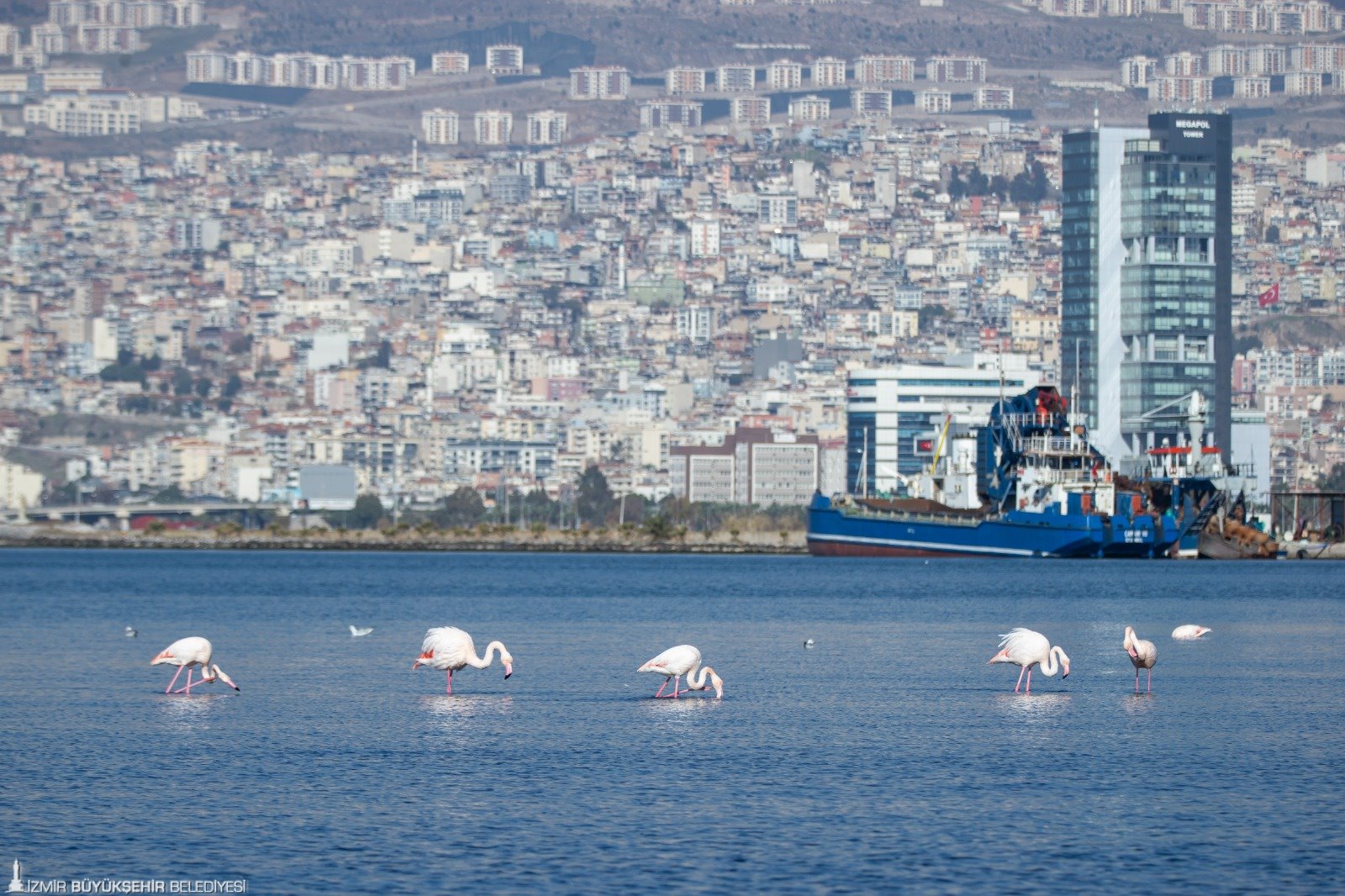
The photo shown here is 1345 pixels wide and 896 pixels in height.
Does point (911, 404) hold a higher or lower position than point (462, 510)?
higher

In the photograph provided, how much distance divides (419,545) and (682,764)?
4390 inches

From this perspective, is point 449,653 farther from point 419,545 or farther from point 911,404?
point 911,404

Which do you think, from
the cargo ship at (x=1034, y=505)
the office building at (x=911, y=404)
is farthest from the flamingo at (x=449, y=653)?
the office building at (x=911, y=404)

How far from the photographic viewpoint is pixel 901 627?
165 ft

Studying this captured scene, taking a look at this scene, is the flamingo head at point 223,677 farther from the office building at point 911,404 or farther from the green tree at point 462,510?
the green tree at point 462,510

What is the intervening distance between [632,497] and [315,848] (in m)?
178

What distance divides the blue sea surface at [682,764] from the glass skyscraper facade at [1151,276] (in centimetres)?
10704

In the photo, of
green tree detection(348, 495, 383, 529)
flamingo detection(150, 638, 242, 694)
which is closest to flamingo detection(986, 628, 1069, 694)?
flamingo detection(150, 638, 242, 694)

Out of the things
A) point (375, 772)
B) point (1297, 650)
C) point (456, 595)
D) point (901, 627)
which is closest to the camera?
point (375, 772)

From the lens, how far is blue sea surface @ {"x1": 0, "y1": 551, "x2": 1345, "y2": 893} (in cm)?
1923

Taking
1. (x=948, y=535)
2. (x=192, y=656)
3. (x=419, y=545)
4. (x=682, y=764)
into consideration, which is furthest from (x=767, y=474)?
(x=682, y=764)

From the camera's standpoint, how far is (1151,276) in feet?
515

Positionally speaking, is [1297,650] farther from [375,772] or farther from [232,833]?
[232,833]

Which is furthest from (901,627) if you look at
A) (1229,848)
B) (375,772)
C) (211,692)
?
(1229,848)
